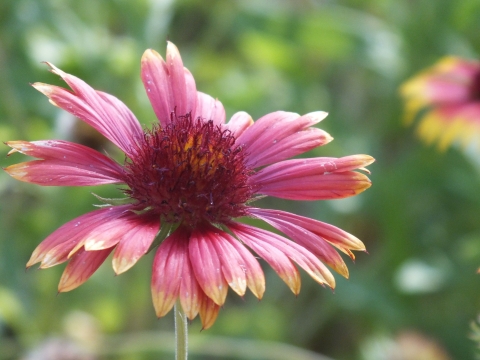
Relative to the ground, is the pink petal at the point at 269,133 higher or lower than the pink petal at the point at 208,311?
higher

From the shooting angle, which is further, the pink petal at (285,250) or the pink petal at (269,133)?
the pink petal at (269,133)

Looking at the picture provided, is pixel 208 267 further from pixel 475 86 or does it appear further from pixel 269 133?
pixel 475 86

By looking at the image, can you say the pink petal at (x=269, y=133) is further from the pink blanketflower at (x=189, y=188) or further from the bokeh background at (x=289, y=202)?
the bokeh background at (x=289, y=202)

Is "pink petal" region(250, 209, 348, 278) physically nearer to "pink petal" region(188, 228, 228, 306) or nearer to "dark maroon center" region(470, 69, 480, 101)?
"pink petal" region(188, 228, 228, 306)

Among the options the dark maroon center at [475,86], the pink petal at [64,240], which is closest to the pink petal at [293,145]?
the pink petal at [64,240]

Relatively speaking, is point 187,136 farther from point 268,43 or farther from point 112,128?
point 268,43

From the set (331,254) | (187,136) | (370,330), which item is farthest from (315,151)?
(331,254)
